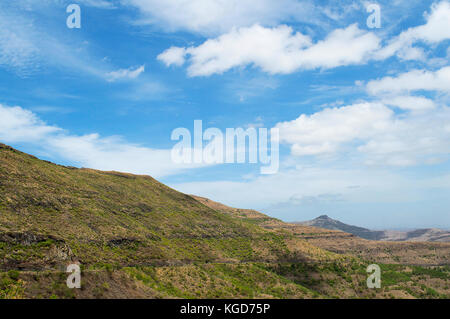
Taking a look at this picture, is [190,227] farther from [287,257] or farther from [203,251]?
[287,257]

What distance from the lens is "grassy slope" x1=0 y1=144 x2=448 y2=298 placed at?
37062mm

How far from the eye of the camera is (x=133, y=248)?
53.5 metres

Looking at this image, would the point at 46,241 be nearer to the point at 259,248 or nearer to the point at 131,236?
the point at 131,236

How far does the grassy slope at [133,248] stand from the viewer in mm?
37062
